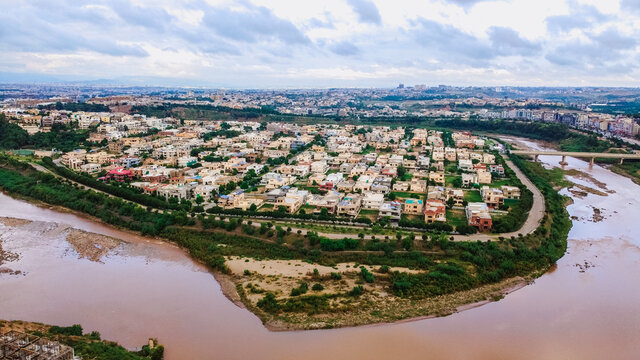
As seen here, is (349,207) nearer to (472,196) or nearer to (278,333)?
(472,196)

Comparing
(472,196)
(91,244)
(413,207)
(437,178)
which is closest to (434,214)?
(413,207)

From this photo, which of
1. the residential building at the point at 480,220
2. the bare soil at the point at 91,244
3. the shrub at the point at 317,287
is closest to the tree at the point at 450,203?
the residential building at the point at 480,220

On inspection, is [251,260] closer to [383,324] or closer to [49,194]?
[383,324]

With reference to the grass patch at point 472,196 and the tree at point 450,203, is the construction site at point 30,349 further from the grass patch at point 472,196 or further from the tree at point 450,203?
the grass patch at point 472,196

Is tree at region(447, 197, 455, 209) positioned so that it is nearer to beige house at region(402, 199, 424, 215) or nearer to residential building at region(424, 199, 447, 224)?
beige house at region(402, 199, 424, 215)

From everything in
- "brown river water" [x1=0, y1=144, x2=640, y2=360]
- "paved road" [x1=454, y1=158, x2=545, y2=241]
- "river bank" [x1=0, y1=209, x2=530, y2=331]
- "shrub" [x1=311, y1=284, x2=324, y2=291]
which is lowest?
"brown river water" [x1=0, y1=144, x2=640, y2=360]

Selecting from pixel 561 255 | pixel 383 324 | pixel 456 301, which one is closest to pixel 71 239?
pixel 383 324

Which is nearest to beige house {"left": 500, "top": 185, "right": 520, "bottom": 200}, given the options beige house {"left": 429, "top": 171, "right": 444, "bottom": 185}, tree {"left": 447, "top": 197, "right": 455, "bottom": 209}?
tree {"left": 447, "top": 197, "right": 455, "bottom": 209}
